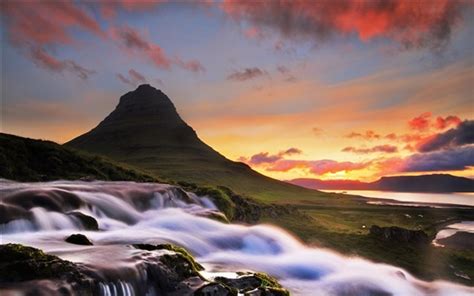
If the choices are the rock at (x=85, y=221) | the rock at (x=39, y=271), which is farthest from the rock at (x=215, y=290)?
the rock at (x=85, y=221)

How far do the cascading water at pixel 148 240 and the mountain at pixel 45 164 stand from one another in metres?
9.13

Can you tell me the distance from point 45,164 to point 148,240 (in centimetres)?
2517

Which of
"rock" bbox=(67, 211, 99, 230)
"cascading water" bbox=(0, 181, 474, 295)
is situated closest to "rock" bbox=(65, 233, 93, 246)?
"cascading water" bbox=(0, 181, 474, 295)

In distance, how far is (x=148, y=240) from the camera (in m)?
19.9

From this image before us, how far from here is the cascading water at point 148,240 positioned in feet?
40.2

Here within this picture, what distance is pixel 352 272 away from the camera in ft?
86.2

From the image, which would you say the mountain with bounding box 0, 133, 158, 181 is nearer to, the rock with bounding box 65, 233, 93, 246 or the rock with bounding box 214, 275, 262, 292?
the rock with bounding box 65, 233, 93, 246

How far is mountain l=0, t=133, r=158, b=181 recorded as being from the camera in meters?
35.4

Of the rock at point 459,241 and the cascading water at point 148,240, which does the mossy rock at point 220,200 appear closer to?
the cascading water at point 148,240

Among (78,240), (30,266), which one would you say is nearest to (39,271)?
(30,266)

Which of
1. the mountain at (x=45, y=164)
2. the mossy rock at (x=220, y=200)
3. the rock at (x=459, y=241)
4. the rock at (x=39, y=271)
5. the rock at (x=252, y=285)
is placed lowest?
the rock at (x=459, y=241)

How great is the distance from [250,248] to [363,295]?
7670 millimetres

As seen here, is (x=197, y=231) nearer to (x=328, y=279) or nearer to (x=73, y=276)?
(x=328, y=279)

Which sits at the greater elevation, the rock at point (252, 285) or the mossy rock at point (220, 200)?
the mossy rock at point (220, 200)
